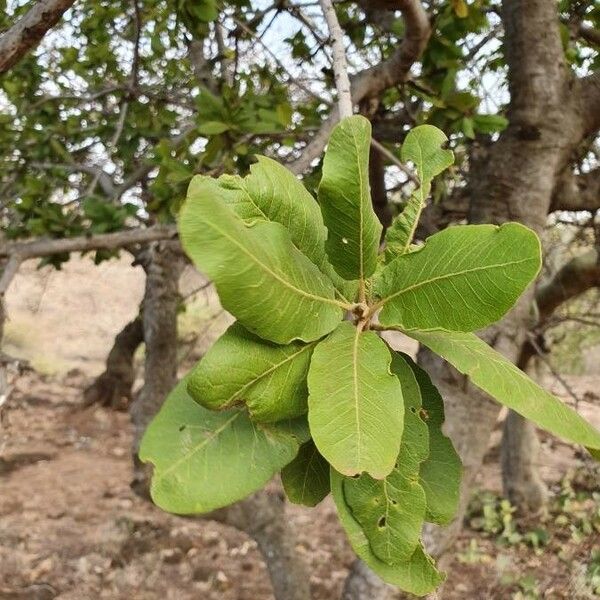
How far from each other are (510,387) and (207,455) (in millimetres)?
320

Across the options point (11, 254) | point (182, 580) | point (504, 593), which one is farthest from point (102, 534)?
point (11, 254)

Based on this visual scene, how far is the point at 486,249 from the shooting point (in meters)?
0.62

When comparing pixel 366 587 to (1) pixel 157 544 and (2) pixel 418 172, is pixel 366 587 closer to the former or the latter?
(2) pixel 418 172

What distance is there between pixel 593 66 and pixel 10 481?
550 centimetres

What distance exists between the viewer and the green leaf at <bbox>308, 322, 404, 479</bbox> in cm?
60

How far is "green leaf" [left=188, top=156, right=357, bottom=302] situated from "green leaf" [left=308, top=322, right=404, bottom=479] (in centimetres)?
9

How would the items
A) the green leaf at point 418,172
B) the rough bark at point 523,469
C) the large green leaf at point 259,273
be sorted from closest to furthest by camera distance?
the large green leaf at point 259,273 < the green leaf at point 418,172 < the rough bark at point 523,469

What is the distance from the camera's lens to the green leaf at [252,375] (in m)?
0.65

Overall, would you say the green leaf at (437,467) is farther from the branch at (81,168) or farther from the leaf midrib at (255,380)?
the branch at (81,168)

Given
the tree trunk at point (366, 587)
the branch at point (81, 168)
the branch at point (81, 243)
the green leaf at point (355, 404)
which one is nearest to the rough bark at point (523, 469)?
the tree trunk at point (366, 587)

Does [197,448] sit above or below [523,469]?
above

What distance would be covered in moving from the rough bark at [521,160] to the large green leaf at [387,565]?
63.6 inches

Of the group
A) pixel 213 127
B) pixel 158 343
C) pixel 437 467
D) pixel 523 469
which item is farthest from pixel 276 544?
pixel 437 467

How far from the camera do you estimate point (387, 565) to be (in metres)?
0.71
